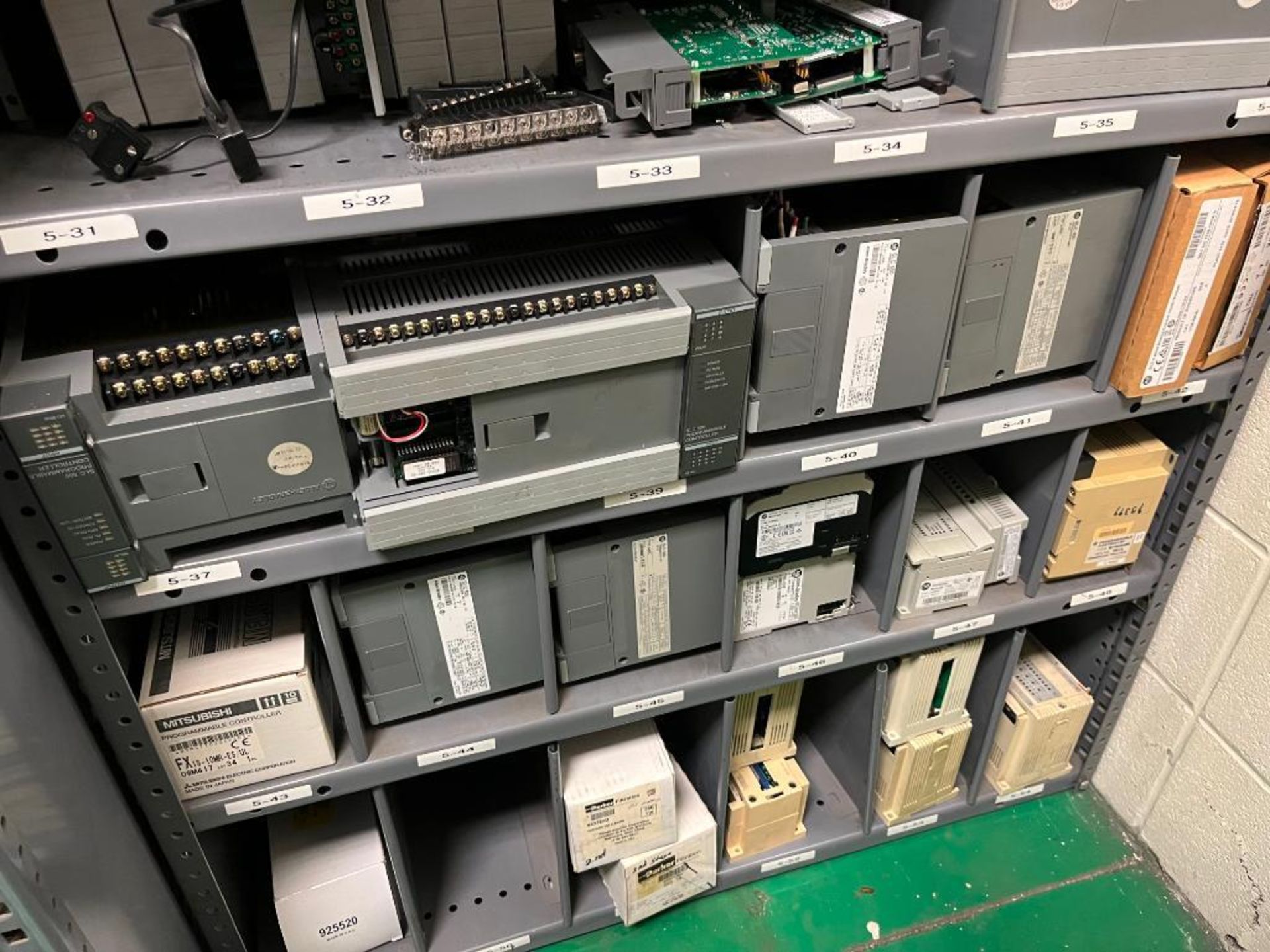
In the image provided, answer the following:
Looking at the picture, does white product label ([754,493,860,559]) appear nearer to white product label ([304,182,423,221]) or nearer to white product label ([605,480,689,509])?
white product label ([605,480,689,509])

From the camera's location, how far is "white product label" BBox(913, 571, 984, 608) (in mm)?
1647

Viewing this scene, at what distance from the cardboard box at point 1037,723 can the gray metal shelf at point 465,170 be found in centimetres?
107

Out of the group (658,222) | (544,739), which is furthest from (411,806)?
(658,222)

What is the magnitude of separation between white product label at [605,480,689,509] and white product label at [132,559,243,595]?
0.49m

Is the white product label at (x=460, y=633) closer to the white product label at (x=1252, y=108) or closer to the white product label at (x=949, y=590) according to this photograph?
the white product label at (x=949, y=590)

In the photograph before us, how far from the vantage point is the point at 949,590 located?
166 cm

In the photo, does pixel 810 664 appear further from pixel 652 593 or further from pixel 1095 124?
→ pixel 1095 124

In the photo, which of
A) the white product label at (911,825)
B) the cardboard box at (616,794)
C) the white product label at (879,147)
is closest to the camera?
the white product label at (879,147)

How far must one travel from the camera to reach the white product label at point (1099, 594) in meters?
1.75

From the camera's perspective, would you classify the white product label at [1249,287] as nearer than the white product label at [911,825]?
Yes

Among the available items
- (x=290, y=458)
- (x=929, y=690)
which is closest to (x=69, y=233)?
(x=290, y=458)

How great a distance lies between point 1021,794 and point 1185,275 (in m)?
1.16

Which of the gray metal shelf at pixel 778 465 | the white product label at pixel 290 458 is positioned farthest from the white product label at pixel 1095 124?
the white product label at pixel 290 458

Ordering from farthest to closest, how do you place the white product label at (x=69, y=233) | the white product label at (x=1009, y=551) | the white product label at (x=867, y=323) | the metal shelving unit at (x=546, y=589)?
the white product label at (x=1009, y=551)
the white product label at (x=867, y=323)
the metal shelving unit at (x=546, y=589)
the white product label at (x=69, y=233)
